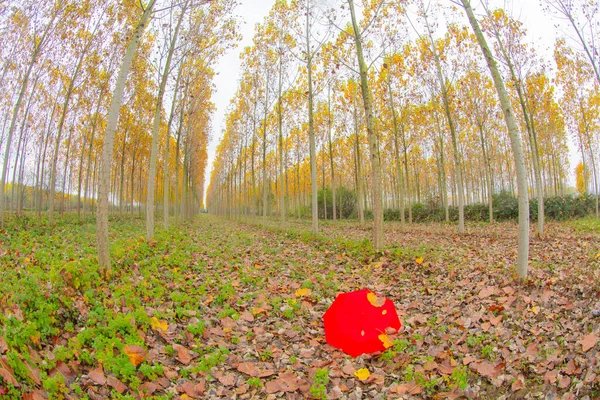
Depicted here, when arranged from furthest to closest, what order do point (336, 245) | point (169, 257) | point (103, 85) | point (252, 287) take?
point (103, 85), point (336, 245), point (169, 257), point (252, 287)

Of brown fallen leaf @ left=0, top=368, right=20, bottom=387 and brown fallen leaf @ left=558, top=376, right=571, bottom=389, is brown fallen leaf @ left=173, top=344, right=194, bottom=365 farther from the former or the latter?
brown fallen leaf @ left=558, top=376, right=571, bottom=389

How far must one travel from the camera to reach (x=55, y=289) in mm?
4117

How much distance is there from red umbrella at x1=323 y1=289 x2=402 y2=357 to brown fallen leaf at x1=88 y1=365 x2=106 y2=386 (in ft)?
7.32

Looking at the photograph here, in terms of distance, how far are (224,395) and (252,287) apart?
2.85 metres

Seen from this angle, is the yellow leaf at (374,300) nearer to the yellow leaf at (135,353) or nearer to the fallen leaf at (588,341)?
the fallen leaf at (588,341)

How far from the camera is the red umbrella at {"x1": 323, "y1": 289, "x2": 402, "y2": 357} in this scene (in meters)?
3.58

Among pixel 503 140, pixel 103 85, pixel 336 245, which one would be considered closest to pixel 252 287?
pixel 336 245

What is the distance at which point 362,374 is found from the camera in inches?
121

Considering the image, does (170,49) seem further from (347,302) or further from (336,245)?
(347,302)

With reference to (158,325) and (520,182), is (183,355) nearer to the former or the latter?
(158,325)

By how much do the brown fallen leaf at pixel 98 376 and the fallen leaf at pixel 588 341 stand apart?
4.10 metres

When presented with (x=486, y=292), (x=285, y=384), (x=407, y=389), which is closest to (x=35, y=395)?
(x=285, y=384)

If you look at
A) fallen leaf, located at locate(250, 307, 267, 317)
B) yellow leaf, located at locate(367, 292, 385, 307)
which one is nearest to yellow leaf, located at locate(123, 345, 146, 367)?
fallen leaf, located at locate(250, 307, 267, 317)

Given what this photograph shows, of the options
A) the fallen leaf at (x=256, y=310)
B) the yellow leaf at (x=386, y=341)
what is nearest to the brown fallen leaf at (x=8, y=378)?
the fallen leaf at (x=256, y=310)
